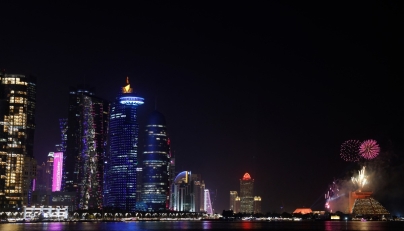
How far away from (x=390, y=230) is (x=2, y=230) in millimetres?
106098

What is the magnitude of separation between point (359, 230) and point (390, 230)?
335 inches

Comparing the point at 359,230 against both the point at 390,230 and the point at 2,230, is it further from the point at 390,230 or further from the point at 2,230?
the point at 2,230

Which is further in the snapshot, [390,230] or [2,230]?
[390,230]

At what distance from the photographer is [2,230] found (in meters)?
162

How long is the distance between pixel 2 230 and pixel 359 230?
98.0 m

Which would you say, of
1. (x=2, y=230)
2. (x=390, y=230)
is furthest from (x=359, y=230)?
(x=2, y=230)

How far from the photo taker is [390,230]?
175 m

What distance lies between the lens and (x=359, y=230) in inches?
6929

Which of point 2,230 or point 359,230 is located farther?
point 359,230
